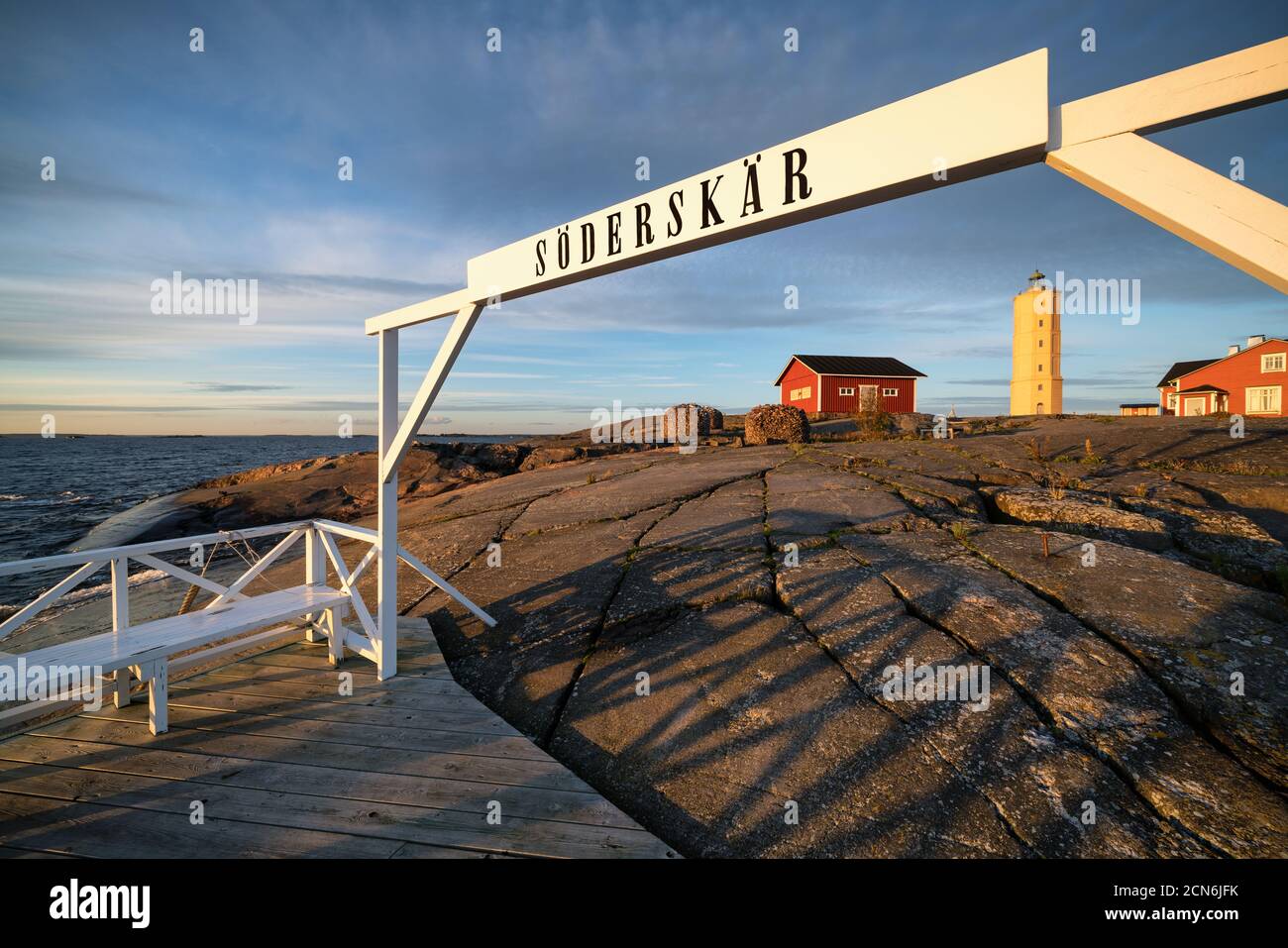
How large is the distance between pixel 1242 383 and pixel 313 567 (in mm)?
54651

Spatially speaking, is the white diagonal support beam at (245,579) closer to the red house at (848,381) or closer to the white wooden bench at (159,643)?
Result: the white wooden bench at (159,643)

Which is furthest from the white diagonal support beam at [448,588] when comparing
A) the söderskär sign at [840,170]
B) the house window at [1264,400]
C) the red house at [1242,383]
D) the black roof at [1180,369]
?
the black roof at [1180,369]

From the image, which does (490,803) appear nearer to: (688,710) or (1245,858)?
(688,710)

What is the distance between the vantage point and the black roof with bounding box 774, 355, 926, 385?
36.5 m

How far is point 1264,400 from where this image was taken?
121ft

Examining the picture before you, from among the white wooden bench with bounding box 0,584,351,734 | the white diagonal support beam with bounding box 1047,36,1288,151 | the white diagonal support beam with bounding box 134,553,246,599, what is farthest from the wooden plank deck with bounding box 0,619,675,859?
the white diagonal support beam with bounding box 1047,36,1288,151

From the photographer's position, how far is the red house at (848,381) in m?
36.1

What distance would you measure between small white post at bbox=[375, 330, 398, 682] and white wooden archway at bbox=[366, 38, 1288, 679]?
2.46 m

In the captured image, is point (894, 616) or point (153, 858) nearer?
point (153, 858)

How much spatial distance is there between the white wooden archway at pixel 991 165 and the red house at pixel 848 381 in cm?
3365

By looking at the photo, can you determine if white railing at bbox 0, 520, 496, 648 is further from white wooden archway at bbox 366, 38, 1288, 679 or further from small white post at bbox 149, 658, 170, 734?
white wooden archway at bbox 366, 38, 1288, 679
